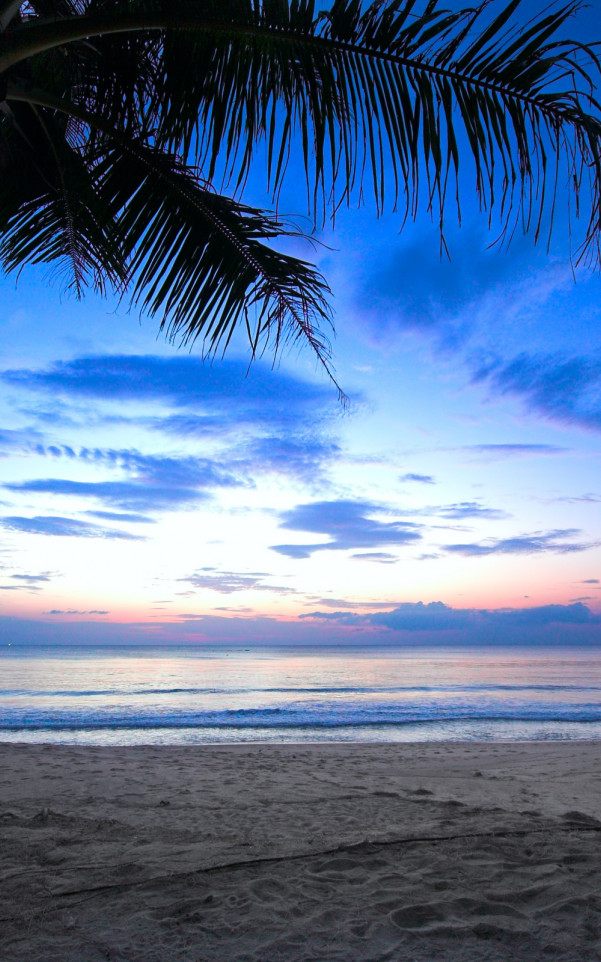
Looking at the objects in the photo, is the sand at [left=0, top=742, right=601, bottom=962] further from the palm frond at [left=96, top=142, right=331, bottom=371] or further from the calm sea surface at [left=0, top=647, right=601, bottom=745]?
the calm sea surface at [left=0, top=647, right=601, bottom=745]

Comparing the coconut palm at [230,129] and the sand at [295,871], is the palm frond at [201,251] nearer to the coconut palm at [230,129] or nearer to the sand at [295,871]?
the coconut palm at [230,129]

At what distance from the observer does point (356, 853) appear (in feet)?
13.3

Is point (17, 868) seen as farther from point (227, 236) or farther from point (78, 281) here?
point (227, 236)

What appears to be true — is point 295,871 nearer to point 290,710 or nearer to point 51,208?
point 51,208

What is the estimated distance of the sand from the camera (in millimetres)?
2773

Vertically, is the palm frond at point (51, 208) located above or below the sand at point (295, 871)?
above

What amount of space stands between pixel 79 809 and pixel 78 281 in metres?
4.96

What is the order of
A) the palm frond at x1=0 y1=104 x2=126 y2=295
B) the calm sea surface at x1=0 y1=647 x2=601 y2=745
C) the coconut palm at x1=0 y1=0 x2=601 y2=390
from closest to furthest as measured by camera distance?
1. the coconut palm at x1=0 y1=0 x2=601 y2=390
2. the palm frond at x1=0 y1=104 x2=126 y2=295
3. the calm sea surface at x1=0 y1=647 x2=601 y2=745

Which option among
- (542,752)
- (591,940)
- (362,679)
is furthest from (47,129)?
(362,679)

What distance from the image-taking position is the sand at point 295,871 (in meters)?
2.77

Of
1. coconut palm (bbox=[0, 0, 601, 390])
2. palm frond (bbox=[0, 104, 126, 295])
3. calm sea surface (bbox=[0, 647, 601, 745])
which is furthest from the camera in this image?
calm sea surface (bbox=[0, 647, 601, 745])

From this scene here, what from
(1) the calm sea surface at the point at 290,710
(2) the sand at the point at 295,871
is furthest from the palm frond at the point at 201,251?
(1) the calm sea surface at the point at 290,710

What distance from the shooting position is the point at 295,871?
3.71 m

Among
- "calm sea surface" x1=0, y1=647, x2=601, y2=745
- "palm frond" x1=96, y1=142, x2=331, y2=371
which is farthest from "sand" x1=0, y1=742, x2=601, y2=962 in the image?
"calm sea surface" x1=0, y1=647, x2=601, y2=745
